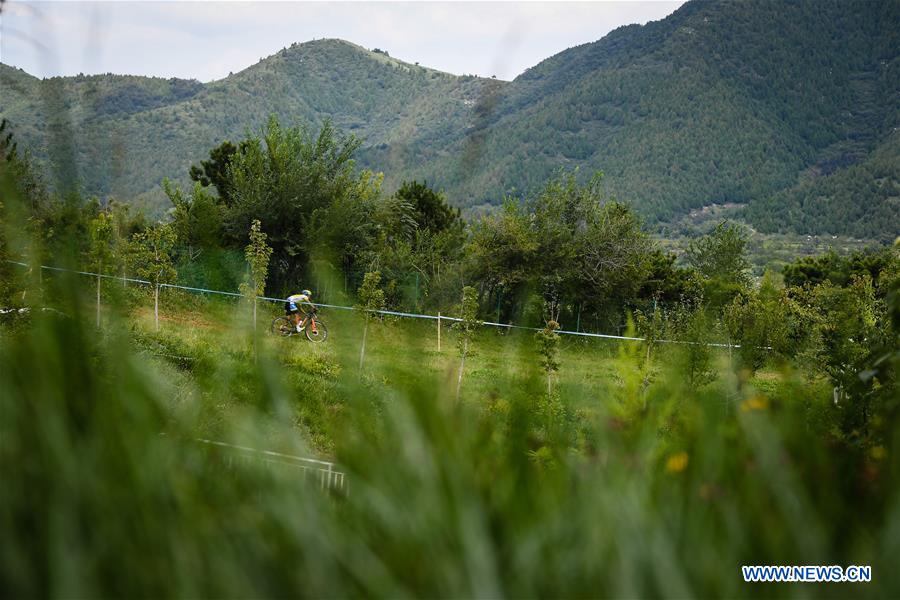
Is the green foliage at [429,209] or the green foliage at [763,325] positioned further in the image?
the green foliage at [429,209]

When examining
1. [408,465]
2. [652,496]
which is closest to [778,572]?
[652,496]

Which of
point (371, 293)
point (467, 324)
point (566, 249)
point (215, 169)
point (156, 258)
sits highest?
point (215, 169)

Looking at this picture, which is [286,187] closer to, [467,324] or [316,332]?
[316,332]

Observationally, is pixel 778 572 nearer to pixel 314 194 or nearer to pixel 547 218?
pixel 314 194

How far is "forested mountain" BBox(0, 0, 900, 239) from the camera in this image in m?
109

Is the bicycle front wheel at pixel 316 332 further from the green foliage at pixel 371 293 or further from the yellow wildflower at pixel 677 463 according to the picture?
the yellow wildflower at pixel 677 463

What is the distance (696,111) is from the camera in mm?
144500

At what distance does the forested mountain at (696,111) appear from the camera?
109 metres

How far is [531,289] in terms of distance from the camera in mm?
1129

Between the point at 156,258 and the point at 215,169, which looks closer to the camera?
the point at 156,258

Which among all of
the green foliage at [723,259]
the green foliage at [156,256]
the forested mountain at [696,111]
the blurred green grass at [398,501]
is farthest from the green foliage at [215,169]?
the blurred green grass at [398,501]

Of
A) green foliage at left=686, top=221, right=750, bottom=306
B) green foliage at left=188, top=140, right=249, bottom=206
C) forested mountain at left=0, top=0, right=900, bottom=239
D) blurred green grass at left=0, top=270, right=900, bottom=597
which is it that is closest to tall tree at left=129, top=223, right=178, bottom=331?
green foliage at left=188, top=140, right=249, bottom=206

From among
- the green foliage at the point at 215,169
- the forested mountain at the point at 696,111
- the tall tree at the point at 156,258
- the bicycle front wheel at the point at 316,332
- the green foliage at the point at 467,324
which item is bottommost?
the bicycle front wheel at the point at 316,332

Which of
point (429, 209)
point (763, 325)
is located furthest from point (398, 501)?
point (429, 209)
